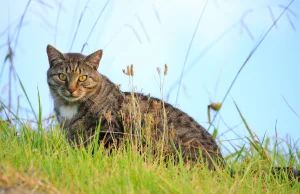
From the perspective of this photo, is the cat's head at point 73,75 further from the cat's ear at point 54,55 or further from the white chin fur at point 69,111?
the white chin fur at point 69,111

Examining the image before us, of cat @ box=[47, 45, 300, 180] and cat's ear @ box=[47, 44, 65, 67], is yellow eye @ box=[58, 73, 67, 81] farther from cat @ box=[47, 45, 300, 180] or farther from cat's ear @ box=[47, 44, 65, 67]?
cat's ear @ box=[47, 44, 65, 67]

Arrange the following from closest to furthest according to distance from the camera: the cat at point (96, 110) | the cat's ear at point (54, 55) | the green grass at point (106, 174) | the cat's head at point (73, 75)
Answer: the green grass at point (106, 174) < the cat at point (96, 110) < the cat's head at point (73, 75) < the cat's ear at point (54, 55)

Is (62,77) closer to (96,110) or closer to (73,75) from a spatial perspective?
(73,75)

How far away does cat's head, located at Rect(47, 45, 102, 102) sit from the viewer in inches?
256

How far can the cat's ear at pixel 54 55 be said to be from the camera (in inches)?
261

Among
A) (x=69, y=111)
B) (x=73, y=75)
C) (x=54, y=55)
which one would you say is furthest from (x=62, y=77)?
(x=69, y=111)

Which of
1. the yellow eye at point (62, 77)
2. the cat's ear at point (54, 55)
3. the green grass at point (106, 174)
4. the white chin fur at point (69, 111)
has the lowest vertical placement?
the green grass at point (106, 174)

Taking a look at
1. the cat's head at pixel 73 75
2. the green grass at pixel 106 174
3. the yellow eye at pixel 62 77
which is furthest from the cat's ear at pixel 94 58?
the green grass at pixel 106 174

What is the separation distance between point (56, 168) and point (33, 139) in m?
1.47

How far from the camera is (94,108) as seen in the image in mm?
6594

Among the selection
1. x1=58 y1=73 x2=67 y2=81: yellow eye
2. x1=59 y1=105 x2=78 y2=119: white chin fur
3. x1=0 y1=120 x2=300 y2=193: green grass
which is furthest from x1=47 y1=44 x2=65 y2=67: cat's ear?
x1=0 y1=120 x2=300 y2=193: green grass

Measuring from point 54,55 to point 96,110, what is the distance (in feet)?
3.09

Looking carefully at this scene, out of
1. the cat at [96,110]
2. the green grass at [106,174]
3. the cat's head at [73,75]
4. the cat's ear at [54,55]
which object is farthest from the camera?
the cat's ear at [54,55]

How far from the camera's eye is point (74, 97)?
6527 millimetres
